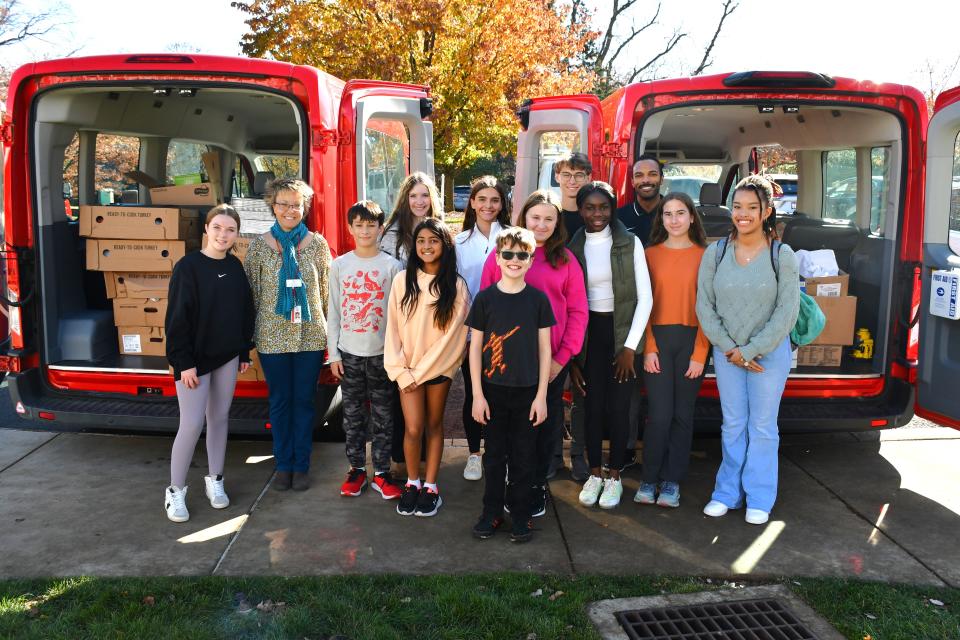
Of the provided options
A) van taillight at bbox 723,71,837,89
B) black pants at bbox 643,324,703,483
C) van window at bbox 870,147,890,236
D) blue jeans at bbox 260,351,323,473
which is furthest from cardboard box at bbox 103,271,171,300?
van window at bbox 870,147,890,236

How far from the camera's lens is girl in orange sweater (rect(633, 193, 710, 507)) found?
4.12 meters

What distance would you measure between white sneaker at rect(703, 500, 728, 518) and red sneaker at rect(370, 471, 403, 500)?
1.73 meters

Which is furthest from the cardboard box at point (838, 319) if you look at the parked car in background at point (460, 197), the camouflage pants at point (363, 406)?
the parked car in background at point (460, 197)

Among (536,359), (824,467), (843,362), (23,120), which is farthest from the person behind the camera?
(843,362)

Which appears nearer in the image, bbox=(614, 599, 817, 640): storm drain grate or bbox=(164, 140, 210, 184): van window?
bbox=(614, 599, 817, 640): storm drain grate

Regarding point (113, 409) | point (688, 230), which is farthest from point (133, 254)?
point (688, 230)

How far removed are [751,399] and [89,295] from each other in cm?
449

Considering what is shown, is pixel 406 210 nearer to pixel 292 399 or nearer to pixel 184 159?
pixel 292 399

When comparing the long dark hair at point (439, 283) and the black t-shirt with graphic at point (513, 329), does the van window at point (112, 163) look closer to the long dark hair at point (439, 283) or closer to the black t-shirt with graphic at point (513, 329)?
the long dark hair at point (439, 283)

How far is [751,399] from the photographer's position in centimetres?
417

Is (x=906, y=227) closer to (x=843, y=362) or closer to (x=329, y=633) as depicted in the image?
(x=843, y=362)

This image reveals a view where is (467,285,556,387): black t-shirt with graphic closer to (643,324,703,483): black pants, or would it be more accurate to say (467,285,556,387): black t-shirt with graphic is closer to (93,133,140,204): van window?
(643,324,703,483): black pants

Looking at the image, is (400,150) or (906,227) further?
(400,150)

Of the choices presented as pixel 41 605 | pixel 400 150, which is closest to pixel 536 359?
pixel 41 605
